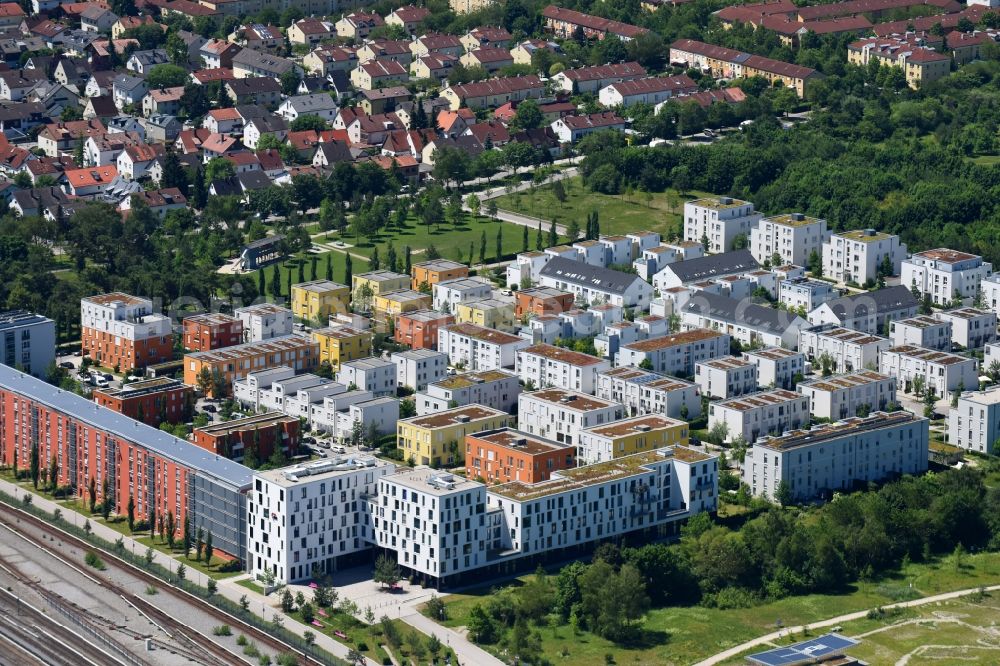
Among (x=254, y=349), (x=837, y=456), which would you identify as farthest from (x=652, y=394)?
(x=254, y=349)

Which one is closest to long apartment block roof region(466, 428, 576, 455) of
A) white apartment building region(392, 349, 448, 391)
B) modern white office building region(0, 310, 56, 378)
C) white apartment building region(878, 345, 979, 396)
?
white apartment building region(392, 349, 448, 391)

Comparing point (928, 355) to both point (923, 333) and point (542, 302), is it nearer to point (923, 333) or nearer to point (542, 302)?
point (923, 333)

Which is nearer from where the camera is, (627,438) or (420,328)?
(627,438)

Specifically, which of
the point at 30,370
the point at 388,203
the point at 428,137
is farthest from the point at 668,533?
the point at 428,137

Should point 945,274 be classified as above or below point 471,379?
above

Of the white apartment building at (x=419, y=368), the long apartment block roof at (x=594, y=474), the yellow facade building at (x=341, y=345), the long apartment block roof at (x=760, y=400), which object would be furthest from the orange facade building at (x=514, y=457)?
the yellow facade building at (x=341, y=345)

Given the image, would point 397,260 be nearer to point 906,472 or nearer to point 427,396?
point 427,396
